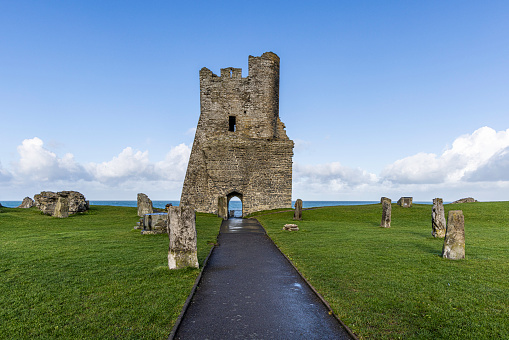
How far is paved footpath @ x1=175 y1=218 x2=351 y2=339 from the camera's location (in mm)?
4801

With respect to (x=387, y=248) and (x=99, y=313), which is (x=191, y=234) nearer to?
(x=99, y=313)

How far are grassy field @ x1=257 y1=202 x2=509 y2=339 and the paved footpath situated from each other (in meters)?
0.40

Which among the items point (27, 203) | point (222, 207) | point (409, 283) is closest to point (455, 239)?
point (409, 283)

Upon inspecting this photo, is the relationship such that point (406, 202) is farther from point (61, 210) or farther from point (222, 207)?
point (61, 210)

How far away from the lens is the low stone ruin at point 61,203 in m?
21.2

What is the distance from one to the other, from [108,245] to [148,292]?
5958 millimetres

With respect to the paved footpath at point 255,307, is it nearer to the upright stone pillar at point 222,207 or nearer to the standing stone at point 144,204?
the standing stone at point 144,204

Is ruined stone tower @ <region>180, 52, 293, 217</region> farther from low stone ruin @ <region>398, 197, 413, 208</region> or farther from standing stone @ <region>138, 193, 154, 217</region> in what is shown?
low stone ruin @ <region>398, 197, 413, 208</region>

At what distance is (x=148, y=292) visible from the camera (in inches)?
248

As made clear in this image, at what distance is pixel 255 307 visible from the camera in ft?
18.9

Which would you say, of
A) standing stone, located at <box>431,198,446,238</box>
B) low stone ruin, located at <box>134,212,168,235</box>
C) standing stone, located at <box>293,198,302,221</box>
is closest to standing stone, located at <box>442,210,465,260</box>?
standing stone, located at <box>431,198,446,238</box>

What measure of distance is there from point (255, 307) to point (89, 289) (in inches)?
141

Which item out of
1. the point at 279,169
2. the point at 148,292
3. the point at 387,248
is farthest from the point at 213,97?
the point at 148,292

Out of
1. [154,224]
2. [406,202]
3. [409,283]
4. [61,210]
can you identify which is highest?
[406,202]
